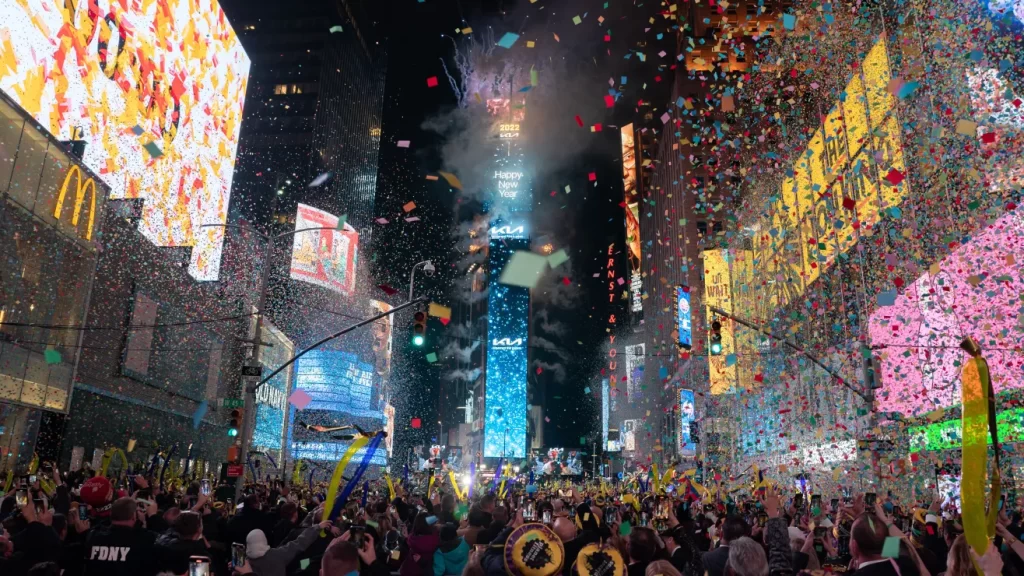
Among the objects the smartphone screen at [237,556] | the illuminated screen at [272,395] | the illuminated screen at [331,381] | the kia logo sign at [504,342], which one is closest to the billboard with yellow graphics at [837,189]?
the smartphone screen at [237,556]

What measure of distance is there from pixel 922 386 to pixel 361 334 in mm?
85281

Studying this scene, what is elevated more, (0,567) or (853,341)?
(853,341)

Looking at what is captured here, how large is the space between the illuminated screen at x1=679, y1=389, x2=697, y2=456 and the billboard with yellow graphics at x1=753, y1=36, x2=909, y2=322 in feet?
78.5

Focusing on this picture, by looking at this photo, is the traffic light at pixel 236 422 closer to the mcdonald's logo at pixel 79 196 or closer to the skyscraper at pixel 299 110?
the mcdonald's logo at pixel 79 196

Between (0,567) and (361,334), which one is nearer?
(0,567)

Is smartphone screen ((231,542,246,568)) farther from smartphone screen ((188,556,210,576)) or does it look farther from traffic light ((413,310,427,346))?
traffic light ((413,310,427,346))

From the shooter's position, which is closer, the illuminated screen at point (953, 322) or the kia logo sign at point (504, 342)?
the illuminated screen at point (953, 322)

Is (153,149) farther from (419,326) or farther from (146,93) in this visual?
(419,326)

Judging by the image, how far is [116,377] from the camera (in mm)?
34656

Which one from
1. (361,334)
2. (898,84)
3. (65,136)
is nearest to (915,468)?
(898,84)

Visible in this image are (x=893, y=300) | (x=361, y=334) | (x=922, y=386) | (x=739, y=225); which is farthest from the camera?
(x=361, y=334)

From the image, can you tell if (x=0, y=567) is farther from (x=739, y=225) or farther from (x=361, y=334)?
(x=361, y=334)

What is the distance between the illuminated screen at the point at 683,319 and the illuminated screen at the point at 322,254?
1366 inches

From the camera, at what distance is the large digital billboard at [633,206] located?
462ft
